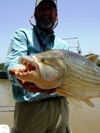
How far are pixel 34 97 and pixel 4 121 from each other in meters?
5.97

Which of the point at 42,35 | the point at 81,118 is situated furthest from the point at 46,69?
the point at 81,118

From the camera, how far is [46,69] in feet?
7.66

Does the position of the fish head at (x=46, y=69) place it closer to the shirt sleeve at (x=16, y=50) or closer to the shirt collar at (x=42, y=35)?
the shirt sleeve at (x=16, y=50)

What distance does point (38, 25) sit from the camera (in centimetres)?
371

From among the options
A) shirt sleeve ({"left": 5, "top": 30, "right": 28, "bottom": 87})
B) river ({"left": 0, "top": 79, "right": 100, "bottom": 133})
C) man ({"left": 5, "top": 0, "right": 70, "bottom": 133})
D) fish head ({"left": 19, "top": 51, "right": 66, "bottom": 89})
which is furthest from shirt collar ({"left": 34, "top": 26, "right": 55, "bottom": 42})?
river ({"left": 0, "top": 79, "right": 100, "bottom": 133})

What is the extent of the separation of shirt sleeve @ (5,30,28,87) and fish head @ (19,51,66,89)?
39 centimetres

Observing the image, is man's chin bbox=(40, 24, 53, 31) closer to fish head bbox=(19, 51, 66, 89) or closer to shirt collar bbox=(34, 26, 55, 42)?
shirt collar bbox=(34, 26, 55, 42)

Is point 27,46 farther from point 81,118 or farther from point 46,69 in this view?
point 81,118

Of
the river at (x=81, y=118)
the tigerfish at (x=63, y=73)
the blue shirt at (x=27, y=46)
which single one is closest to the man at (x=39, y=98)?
the blue shirt at (x=27, y=46)

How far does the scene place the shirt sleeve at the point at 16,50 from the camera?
276 centimetres

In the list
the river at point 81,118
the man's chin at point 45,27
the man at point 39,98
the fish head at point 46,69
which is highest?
the fish head at point 46,69

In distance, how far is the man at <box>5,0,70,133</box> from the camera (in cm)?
328

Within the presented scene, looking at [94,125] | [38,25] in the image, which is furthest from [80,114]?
[38,25]

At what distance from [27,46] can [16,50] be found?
0.34 meters
